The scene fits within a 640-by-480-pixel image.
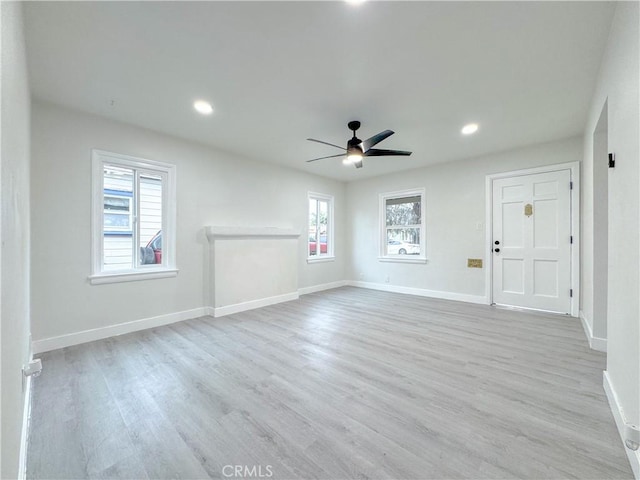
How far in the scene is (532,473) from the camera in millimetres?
1344

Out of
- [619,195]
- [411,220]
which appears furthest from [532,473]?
[411,220]

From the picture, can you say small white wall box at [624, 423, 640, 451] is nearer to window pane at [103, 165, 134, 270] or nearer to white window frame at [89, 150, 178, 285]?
white window frame at [89, 150, 178, 285]

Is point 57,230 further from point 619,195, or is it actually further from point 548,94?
point 548,94

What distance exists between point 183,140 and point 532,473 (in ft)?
15.6

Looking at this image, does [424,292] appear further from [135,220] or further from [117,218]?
[117,218]

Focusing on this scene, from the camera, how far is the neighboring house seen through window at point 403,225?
5.59 m

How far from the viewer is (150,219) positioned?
366 cm

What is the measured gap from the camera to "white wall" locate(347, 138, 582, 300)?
4367mm

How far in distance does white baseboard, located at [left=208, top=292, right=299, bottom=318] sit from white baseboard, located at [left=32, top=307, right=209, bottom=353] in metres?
0.27

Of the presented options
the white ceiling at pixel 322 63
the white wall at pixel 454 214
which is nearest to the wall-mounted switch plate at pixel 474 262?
the white wall at pixel 454 214

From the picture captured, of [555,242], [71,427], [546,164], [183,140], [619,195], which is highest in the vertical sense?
[183,140]

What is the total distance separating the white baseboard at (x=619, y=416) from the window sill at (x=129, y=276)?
440 centimetres

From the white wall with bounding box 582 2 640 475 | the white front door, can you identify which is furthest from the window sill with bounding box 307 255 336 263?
the white wall with bounding box 582 2 640 475

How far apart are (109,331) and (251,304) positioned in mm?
1859
